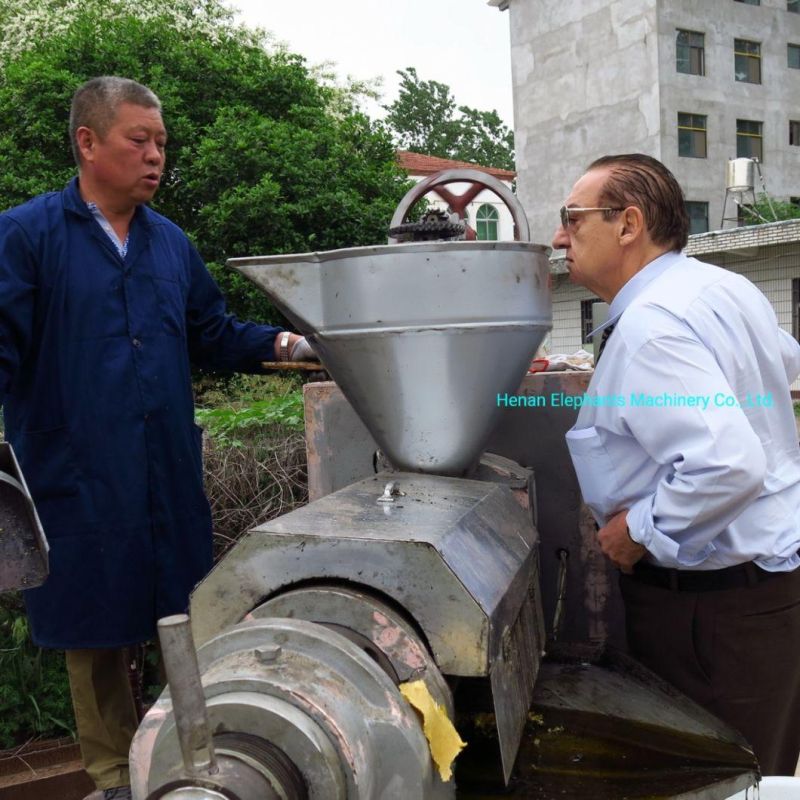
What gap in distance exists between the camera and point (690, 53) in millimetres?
20625

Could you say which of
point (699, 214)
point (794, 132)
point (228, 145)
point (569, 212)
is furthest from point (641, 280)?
point (794, 132)

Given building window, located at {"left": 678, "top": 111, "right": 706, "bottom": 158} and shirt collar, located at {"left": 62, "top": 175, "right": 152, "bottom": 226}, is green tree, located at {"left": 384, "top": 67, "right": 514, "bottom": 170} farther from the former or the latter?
shirt collar, located at {"left": 62, "top": 175, "right": 152, "bottom": 226}

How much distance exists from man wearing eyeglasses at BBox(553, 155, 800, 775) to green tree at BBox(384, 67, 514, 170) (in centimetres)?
4308

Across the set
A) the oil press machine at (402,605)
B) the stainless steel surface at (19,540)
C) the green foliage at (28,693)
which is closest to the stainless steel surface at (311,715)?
the oil press machine at (402,605)

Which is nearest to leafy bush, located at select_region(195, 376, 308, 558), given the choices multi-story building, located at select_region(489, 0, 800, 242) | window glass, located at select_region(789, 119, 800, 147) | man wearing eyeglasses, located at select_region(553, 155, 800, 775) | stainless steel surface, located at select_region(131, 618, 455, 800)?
man wearing eyeglasses, located at select_region(553, 155, 800, 775)

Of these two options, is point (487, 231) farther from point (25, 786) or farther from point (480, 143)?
point (25, 786)

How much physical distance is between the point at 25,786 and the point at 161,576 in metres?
1.28

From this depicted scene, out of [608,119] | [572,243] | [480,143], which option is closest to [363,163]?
[572,243]

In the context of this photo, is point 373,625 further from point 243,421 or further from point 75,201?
point 243,421

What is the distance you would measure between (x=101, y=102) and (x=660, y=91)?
1956cm

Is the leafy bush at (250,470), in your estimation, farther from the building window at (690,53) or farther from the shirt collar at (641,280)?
the building window at (690,53)

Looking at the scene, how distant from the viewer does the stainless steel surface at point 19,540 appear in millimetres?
1698

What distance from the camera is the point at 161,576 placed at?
2.50 metres

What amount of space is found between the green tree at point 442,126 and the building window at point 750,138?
22.8m
